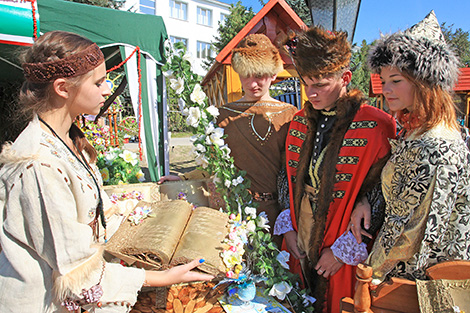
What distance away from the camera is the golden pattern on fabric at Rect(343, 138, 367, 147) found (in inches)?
64.8

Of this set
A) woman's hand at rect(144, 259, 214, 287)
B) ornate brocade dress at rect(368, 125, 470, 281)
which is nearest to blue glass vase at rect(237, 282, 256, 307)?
woman's hand at rect(144, 259, 214, 287)

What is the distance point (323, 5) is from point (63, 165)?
225cm

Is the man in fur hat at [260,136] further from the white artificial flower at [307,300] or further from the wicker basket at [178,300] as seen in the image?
the wicker basket at [178,300]

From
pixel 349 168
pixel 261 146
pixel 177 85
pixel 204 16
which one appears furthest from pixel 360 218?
pixel 204 16

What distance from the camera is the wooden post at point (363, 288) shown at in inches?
48.5

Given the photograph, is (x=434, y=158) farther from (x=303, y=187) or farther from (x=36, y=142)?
(x=36, y=142)

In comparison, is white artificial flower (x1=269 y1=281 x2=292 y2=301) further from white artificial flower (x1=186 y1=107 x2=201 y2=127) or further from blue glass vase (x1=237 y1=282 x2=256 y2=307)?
white artificial flower (x1=186 y1=107 x2=201 y2=127)

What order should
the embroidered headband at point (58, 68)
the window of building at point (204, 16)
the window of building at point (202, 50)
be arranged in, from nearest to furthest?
the embroidered headband at point (58, 68), the window of building at point (202, 50), the window of building at point (204, 16)

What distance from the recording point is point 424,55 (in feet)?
4.25

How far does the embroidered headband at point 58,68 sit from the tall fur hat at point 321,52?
3.69 ft

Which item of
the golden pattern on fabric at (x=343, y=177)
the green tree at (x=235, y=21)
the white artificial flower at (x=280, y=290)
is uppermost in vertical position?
the green tree at (x=235, y=21)

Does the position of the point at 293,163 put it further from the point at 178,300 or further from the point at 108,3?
the point at 108,3

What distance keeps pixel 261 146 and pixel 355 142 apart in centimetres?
69

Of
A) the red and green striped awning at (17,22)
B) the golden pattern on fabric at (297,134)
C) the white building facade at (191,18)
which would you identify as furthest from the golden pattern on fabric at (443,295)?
the white building facade at (191,18)
